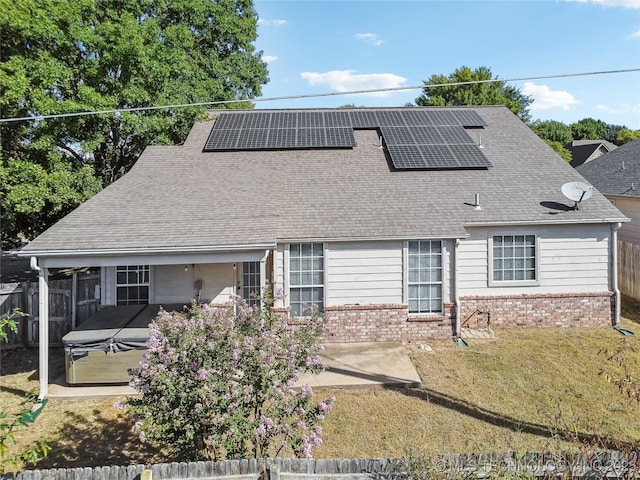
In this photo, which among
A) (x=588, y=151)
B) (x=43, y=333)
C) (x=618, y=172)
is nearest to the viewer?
(x=43, y=333)

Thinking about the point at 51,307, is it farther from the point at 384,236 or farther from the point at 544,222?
the point at 544,222

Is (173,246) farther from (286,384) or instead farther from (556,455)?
(556,455)

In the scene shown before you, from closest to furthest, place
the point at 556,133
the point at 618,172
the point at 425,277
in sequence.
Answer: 1. the point at 425,277
2. the point at 618,172
3. the point at 556,133

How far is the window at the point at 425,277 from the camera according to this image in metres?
10.4

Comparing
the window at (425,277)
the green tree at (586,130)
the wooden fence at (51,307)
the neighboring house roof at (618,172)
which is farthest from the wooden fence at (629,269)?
the green tree at (586,130)

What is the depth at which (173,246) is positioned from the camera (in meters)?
7.64

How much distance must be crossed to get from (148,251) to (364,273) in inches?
204

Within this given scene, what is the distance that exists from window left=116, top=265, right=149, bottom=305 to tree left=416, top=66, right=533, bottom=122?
2819 cm

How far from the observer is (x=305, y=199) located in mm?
11352

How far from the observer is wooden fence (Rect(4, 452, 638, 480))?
393 centimetres

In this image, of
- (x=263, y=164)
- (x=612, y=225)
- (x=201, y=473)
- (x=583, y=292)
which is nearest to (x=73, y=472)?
(x=201, y=473)

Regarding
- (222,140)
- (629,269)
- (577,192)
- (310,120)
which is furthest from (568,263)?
(222,140)

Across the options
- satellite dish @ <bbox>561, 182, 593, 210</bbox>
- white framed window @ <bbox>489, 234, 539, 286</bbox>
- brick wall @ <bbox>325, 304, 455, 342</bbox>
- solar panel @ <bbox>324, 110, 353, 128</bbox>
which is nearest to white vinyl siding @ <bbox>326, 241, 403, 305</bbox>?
brick wall @ <bbox>325, 304, 455, 342</bbox>

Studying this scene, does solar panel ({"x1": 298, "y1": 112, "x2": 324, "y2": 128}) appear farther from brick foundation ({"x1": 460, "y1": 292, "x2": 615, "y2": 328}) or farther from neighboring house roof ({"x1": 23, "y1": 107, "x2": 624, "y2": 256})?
brick foundation ({"x1": 460, "y1": 292, "x2": 615, "y2": 328})
